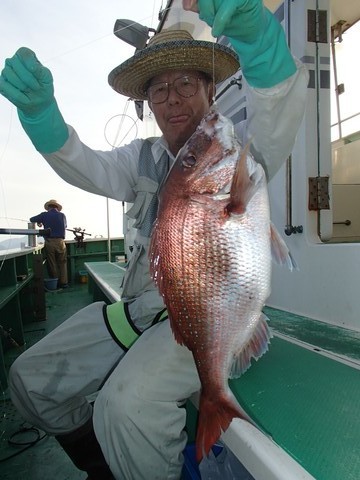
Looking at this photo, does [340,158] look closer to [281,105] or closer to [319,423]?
[281,105]

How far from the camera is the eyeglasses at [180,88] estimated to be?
2090 mm

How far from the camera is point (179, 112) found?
2039 mm

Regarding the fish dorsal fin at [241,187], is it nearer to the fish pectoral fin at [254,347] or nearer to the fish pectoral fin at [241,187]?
the fish pectoral fin at [241,187]

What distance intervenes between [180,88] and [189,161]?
38.6 inches

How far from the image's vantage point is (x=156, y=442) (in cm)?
149

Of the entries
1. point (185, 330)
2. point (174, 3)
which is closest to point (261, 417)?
point (185, 330)

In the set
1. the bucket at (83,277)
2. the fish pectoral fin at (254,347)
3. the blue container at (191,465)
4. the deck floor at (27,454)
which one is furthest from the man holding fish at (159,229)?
the bucket at (83,277)

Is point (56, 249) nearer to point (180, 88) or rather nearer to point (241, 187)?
point (180, 88)

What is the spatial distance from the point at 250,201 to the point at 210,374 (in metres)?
0.58

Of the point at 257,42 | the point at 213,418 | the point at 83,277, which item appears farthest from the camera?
the point at 83,277

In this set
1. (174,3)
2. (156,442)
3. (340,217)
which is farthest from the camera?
(174,3)

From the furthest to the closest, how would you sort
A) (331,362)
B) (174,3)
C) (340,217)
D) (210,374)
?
(174,3) → (340,217) → (331,362) → (210,374)

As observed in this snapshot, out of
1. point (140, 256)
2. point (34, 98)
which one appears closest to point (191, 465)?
point (140, 256)

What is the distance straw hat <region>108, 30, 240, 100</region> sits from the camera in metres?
2.04
